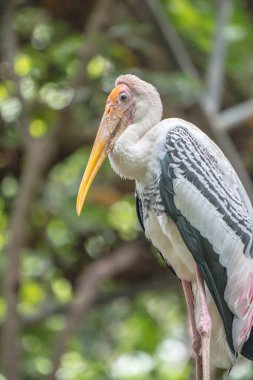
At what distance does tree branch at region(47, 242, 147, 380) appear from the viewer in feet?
23.6

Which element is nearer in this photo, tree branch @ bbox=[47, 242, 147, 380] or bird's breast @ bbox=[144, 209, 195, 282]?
bird's breast @ bbox=[144, 209, 195, 282]

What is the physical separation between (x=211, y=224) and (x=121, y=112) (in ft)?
2.07

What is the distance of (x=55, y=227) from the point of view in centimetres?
838

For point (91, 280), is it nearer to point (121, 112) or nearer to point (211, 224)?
point (121, 112)

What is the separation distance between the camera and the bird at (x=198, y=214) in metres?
4.46

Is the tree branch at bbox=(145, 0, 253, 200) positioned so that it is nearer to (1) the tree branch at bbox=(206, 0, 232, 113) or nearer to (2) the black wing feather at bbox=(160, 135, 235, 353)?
(1) the tree branch at bbox=(206, 0, 232, 113)

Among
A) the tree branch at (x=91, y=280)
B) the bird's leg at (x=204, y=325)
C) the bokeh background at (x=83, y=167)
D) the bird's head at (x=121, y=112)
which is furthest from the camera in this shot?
the bokeh background at (x=83, y=167)

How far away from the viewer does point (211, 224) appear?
448 centimetres

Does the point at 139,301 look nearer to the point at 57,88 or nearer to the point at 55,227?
the point at 55,227

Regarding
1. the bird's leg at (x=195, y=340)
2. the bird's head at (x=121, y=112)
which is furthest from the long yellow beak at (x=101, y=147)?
the bird's leg at (x=195, y=340)

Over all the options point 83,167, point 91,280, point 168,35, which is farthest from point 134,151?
point 83,167

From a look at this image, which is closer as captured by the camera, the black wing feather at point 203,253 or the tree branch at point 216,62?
the black wing feather at point 203,253

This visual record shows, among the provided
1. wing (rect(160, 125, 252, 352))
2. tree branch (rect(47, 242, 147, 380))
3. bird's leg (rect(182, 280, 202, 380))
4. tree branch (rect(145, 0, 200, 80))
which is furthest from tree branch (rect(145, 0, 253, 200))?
wing (rect(160, 125, 252, 352))

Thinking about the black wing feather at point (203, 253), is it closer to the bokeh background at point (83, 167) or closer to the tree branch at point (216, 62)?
the bokeh background at point (83, 167)
